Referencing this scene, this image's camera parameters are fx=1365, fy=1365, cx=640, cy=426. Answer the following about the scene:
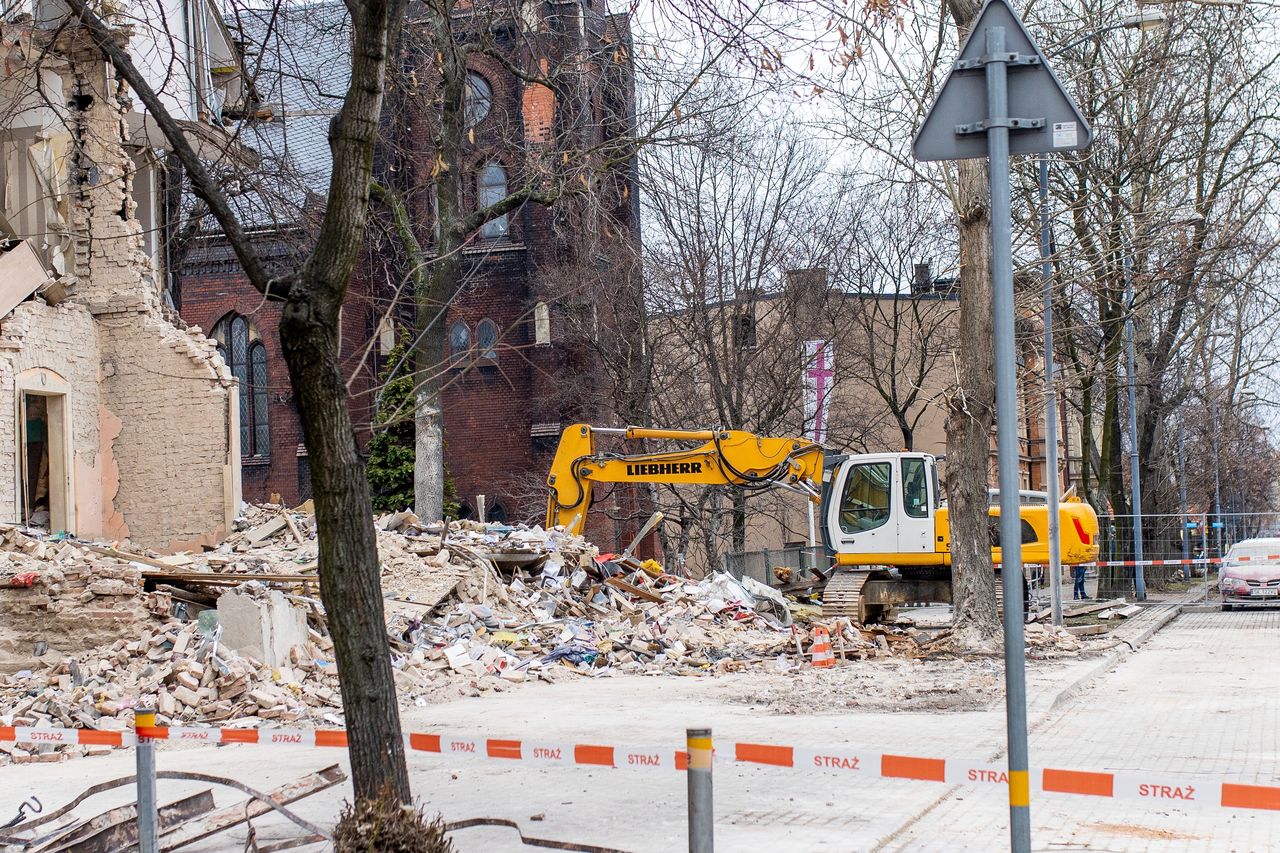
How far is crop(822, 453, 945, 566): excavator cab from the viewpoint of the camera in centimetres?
2262

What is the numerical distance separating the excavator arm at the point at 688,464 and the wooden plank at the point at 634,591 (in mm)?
1145

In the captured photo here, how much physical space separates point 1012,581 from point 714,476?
659 inches

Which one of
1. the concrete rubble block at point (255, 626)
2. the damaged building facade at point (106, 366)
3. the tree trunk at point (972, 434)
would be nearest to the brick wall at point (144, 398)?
the damaged building facade at point (106, 366)

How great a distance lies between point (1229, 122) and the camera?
101 ft

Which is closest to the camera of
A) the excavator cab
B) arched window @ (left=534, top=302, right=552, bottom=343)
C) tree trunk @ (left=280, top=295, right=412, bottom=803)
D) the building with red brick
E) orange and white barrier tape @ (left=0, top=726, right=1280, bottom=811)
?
orange and white barrier tape @ (left=0, top=726, right=1280, bottom=811)

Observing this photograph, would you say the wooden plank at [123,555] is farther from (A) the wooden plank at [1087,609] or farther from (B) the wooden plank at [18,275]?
(A) the wooden plank at [1087,609]

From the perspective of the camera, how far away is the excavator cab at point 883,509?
2262cm

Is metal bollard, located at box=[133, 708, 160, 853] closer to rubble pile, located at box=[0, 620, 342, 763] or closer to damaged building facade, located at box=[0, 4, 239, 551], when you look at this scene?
rubble pile, located at box=[0, 620, 342, 763]

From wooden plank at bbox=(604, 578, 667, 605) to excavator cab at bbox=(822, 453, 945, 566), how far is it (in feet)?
11.8

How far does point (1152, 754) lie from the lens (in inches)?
384

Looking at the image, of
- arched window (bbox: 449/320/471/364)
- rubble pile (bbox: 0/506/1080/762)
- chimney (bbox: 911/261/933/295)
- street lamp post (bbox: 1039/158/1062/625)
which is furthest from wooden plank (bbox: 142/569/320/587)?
chimney (bbox: 911/261/933/295)

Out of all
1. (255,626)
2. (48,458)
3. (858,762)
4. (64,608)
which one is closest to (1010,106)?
(858,762)

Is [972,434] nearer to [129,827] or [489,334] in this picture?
[129,827]

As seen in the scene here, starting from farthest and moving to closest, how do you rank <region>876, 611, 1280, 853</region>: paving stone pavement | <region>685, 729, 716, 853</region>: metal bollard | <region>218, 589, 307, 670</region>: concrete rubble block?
1. <region>218, 589, 307, 670</region>: concrete rubble block
2. <region>876, 611, 1280, 853</region>: paving stone pavement
3. <region>685, 729, 716, 853</region>: metal bollard
